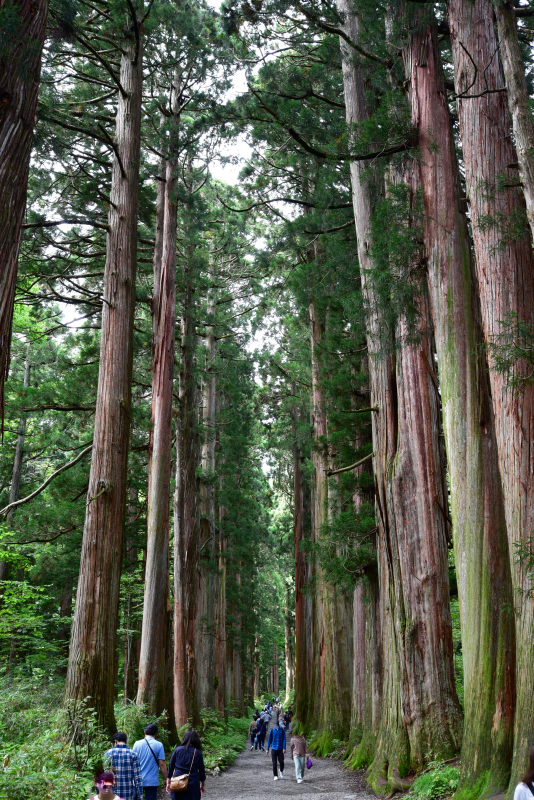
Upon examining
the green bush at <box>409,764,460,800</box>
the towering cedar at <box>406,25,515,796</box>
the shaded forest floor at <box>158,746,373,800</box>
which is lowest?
the shaded forest floor at <box>158,746,373,800</box>

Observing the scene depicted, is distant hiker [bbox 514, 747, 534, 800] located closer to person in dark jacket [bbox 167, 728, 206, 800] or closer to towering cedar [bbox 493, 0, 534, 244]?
person in dark jacket [bbox 167, 728, 206, 800]

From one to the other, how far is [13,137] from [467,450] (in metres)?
5.83

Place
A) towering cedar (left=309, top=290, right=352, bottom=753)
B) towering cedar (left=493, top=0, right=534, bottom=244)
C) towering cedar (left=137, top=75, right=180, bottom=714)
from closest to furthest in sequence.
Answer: towering cedar (left=493, top=0, right=534, bottom=244), towering cedar (left=137, top=75, right=180, bottom=714), towering cedar (left=309, top=290, right=352, bottom=753)

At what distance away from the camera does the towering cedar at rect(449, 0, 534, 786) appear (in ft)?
18.9

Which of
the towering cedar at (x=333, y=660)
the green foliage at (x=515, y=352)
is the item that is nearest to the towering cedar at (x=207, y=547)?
the towering cedar at (x=333, y=660)

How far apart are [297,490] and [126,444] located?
56.2 ft

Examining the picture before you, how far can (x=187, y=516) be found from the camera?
1684 cm

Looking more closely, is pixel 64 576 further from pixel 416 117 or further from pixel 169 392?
pixel 416 117

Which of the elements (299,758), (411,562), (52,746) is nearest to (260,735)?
(299,758)

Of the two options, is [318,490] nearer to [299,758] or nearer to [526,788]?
[299,758]

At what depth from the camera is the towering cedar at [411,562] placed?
873 centimetres

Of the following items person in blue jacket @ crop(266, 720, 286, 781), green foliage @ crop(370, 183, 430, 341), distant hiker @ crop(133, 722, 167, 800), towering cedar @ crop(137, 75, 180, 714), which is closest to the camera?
distant hiker @ crop(133, 722, 167, 800)

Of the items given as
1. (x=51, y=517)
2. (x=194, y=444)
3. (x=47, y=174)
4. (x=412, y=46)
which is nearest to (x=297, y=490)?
(x=194, y=444)

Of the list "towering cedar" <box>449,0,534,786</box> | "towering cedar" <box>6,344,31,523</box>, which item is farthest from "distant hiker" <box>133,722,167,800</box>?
"towering cedar" <box>6,344,31,523</box>
